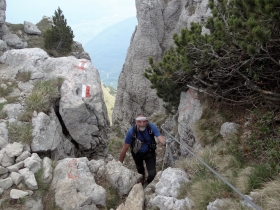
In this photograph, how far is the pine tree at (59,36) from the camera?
1087 inches

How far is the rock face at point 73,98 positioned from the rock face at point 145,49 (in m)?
23.0

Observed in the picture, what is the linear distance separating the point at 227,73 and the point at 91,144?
6067 mm

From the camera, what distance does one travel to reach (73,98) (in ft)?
33.9

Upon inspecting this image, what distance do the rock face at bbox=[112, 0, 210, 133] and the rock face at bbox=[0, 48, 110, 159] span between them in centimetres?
2296

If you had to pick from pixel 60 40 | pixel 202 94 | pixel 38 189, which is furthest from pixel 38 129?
pixel 60 40

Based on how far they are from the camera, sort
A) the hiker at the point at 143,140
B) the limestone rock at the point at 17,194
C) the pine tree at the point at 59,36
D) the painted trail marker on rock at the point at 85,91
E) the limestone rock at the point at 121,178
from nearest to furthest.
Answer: the limestone rock at the point at 17,194
the limestone rock at the point at 121,178
the hiker at the point at 143,140
the painted trail marker on rock at the point at 85,91
the pine tree at the point at 59,36

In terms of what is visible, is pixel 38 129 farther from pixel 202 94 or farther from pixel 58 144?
pixel 202 94

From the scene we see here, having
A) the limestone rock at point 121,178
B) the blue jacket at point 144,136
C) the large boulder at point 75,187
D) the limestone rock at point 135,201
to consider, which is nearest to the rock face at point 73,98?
the large boulder at point 75,187

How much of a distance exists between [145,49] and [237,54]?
97.3 feet

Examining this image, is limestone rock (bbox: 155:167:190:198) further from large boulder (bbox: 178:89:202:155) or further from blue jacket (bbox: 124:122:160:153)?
large boulder (bbox: 178:89:202:155)

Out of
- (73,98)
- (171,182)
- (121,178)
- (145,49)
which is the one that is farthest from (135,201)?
(145,49)

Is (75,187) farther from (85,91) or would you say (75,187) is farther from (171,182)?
(85,91)

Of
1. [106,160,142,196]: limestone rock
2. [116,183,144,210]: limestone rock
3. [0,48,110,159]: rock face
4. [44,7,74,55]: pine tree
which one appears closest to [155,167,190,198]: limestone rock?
[116,183,144,210]: limestone rock

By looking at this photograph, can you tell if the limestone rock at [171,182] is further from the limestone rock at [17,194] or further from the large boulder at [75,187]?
the limestone rock at [17,194]
